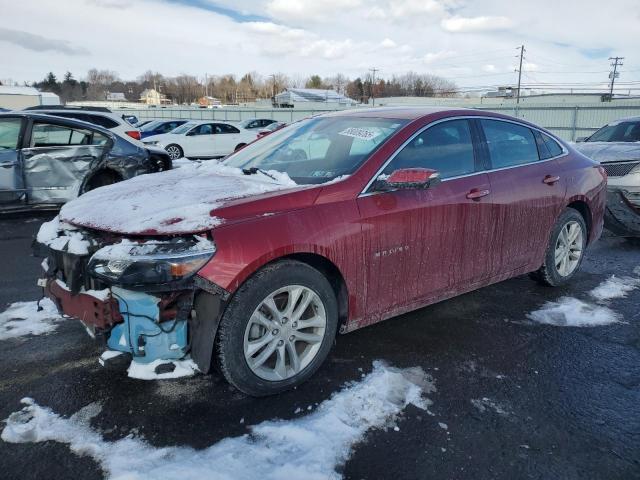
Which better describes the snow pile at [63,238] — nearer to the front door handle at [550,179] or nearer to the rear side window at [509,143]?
the rear side window at [509,143]

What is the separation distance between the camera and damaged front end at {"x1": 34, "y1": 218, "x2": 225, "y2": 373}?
249 centimetres

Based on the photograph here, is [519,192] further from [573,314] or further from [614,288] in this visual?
[614,288]

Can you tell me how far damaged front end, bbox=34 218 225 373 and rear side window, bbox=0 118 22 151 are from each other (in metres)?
5.09

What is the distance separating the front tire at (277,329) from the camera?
265 cm

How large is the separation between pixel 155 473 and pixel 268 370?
32.2 inches

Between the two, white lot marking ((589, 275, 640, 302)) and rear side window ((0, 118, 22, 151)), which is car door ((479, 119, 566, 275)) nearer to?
white lot marking ((589, 275, 640, 302))

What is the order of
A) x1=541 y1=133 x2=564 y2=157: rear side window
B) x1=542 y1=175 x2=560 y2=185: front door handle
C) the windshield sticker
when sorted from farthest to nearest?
x1=541 y1=133 x2=564 y2=157: rear side window < x1=542 y1=175 x2=560 y2=185: front door handle < the windshield sticker

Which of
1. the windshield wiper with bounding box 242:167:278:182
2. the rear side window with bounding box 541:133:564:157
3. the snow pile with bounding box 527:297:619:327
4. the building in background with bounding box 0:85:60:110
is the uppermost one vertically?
the building in background with bounding box 0:85:60:110

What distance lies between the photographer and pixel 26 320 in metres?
3.84

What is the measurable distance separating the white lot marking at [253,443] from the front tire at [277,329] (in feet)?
0.88

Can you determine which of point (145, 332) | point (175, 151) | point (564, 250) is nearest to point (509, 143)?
point (564, 250)

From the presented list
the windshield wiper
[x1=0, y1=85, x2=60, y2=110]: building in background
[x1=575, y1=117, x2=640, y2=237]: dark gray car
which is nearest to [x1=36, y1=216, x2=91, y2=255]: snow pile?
the windshield wiper

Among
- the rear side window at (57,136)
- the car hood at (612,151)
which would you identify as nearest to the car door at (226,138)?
the rear side window at (57,136)

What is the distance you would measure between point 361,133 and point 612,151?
520cm
